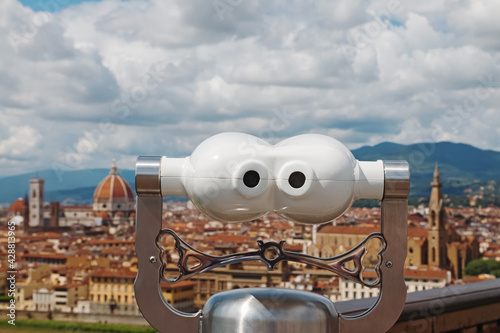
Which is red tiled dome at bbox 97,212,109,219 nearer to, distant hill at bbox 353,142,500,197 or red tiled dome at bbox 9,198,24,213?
red tiled dome at bbox 9,198,24,213

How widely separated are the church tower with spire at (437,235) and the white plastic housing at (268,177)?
28.7m

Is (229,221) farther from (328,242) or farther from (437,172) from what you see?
(437,172)

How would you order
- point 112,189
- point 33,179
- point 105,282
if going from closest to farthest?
point 105,282 → point 33,179 → point 112,189

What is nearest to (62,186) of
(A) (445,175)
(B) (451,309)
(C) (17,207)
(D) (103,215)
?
(C) (17,207)

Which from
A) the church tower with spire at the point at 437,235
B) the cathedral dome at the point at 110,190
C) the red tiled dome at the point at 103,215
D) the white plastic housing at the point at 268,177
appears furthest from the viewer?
the cathedral dome at the point at 110,190

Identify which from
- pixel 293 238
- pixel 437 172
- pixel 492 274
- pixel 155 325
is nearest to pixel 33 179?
pixel 293 238

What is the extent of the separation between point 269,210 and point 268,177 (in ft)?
0.14

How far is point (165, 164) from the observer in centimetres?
72

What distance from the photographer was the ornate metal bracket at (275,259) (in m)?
0.74

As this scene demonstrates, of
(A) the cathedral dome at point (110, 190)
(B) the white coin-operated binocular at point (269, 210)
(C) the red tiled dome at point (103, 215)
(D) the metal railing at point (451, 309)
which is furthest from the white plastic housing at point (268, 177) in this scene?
(A) the cathedral dome at point (110, 190)

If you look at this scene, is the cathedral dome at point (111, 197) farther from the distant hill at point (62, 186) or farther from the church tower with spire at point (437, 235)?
the church tower with spire at point (437, 235)

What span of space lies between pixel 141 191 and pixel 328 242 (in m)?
21.5

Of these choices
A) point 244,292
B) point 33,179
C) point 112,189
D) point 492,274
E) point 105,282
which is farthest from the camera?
point 112,189

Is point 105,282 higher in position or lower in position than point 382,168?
lower
